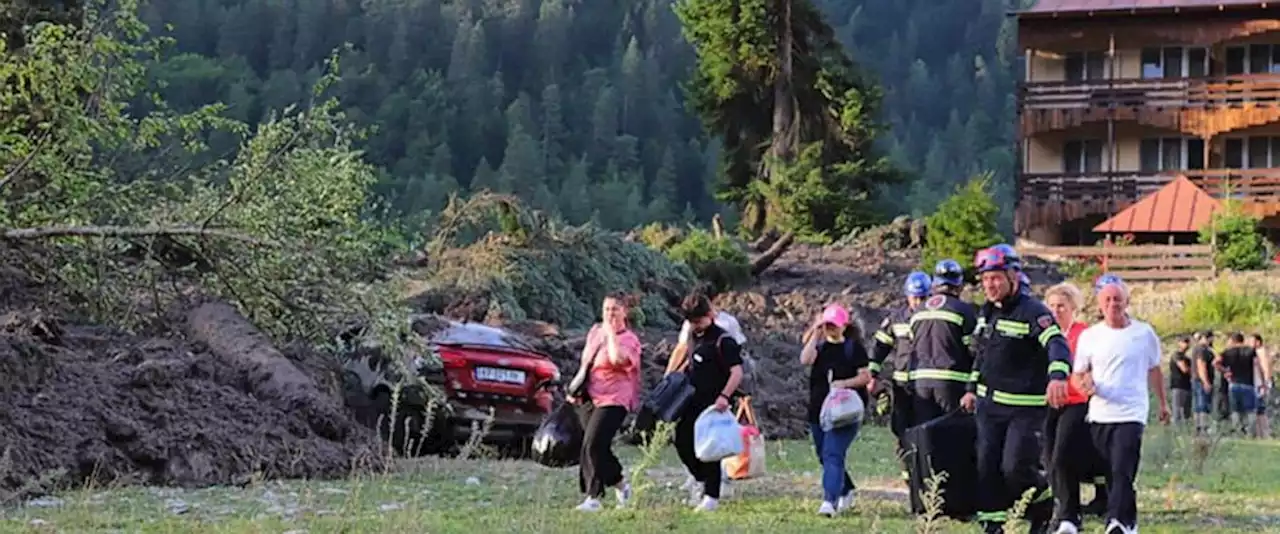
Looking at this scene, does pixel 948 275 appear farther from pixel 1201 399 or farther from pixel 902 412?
pixel 1201 399

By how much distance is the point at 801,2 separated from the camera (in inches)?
1698

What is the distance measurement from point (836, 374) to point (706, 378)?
33.3 inches

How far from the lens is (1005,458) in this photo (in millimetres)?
8914

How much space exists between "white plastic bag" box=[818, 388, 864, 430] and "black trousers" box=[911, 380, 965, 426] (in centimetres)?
74

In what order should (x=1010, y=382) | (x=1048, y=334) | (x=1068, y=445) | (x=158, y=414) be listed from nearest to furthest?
(x=1048, y=334), (x=1010, y=382), (x=1068, y=445), (x=158, y=414)

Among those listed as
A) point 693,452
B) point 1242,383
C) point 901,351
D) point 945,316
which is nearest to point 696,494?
point 693,452

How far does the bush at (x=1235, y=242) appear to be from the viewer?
3641 centimetres

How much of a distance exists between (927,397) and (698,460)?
1.55 meters

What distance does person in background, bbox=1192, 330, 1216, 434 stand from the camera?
21.6 metres

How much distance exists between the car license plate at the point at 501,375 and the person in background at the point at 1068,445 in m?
6.46

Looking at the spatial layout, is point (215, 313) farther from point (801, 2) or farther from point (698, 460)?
point (801, 2)

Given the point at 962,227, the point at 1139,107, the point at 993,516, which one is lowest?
the point at 993,516

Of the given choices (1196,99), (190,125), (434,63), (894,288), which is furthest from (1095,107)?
(434,63)

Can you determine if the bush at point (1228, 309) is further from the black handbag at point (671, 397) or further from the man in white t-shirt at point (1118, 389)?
the man in white t-shirt at point (1118, 389)
